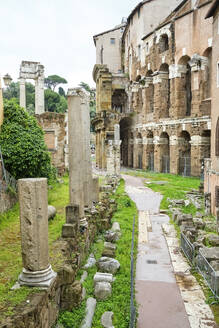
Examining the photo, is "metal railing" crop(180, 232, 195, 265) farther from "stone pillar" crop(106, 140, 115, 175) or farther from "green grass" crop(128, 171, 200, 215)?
"stone pillar" crop(106, 140, 115, 175)

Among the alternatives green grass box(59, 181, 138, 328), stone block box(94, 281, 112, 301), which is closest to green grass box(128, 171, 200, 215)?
green grass box(59, 181, 138, 328)

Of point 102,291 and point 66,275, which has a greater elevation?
point 66,275

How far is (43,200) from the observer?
5.25 meters

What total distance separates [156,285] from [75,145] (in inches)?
170

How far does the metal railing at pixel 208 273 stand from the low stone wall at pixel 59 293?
307cm

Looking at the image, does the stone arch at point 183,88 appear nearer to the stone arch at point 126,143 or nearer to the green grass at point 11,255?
the stone arch at point 126,143

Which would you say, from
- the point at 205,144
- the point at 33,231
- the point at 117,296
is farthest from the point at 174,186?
the point at 33,231

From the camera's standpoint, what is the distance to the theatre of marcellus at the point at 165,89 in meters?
24.9

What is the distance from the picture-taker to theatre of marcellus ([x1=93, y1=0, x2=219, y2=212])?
24.9 m

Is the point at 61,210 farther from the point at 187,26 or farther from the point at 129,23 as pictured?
the point at 129,23

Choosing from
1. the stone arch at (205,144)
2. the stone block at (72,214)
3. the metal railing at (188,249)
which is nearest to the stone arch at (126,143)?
the stone arch at (205,144)

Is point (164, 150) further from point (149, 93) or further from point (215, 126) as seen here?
point (215, 126)

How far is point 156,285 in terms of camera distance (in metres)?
7.80

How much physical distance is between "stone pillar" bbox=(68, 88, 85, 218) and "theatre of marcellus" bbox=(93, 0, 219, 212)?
8912mm
